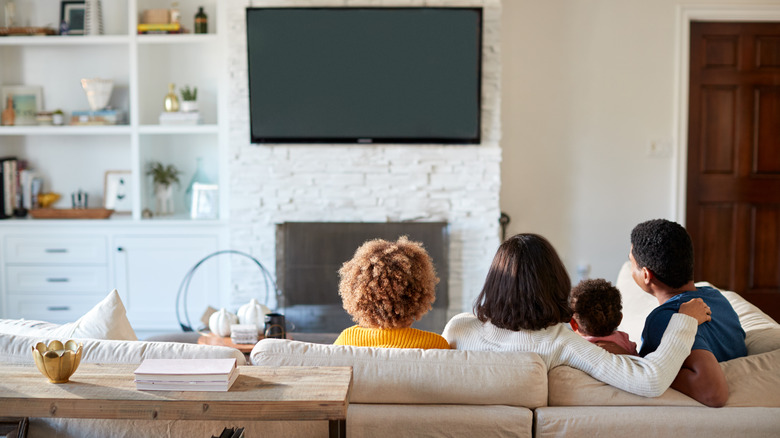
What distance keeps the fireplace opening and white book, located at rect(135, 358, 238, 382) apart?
8.64 ft

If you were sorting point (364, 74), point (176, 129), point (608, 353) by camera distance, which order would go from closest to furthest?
point (608, 353) < point (364, 74) < point (176, 129)

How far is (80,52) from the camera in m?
4.68

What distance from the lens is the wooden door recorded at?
→ 14.9 ft

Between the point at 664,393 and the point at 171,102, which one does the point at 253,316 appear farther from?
the point at 171,102

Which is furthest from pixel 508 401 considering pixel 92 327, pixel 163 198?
pixel 163 198

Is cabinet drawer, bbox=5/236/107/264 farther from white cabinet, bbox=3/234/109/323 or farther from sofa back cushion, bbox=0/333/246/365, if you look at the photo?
sofa back cushion, bbox=0/333/246/365

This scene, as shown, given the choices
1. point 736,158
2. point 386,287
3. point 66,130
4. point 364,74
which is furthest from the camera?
point 736,158

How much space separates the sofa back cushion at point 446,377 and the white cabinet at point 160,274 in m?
2.79

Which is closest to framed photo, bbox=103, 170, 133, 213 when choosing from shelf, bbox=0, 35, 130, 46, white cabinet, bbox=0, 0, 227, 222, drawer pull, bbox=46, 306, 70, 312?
white cabinet, bbox=0, 0, 227, 222

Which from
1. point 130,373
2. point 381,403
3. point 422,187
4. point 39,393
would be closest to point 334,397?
point 381,403

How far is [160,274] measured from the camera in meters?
4.39

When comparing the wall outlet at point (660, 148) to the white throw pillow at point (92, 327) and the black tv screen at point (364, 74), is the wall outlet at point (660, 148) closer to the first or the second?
the black tv screen at point (364, 74)

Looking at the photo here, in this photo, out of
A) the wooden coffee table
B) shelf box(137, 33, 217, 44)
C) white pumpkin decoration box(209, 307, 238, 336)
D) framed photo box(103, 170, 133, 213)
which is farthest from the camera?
framed photo box(103, 170, 133, 213)

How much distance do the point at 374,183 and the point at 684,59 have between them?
79.7 inches
